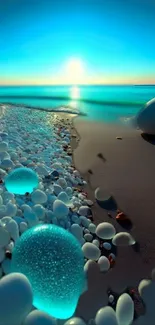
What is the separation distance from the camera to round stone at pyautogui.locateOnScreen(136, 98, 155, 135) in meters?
5.99

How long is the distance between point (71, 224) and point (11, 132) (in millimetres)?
3289

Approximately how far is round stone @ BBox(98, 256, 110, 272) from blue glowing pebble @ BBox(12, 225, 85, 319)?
1.41 feet

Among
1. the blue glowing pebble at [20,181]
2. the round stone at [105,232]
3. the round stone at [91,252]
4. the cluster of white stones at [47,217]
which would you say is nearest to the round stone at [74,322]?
the cluster of white stones at [47,217]

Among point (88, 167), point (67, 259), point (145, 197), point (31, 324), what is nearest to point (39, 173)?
point (88, 167)

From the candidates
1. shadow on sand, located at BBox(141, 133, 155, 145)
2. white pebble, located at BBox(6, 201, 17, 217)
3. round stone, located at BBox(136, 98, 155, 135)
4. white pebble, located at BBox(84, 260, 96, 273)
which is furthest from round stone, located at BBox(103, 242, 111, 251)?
round stone, located at BBox(136, 98, 155, 135)

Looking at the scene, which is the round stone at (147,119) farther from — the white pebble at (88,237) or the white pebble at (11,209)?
the white pebble at (11,209)

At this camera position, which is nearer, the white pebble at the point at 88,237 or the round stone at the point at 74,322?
the round stone at the point at 74,322

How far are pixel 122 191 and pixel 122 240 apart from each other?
3.18 ft

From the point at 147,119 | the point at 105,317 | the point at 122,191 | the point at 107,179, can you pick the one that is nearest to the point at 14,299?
the point at 105,317

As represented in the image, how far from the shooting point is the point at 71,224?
233 cm

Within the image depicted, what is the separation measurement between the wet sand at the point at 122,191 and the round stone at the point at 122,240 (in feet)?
0.15

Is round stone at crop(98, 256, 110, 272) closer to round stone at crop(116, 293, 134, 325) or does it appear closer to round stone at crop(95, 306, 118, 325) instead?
round stone at crop(116, 293, 134, 325)

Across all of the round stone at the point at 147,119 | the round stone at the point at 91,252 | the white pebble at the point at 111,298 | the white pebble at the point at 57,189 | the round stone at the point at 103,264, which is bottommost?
the white pebble at the point at 111,298

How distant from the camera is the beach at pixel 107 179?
73.3 inches
